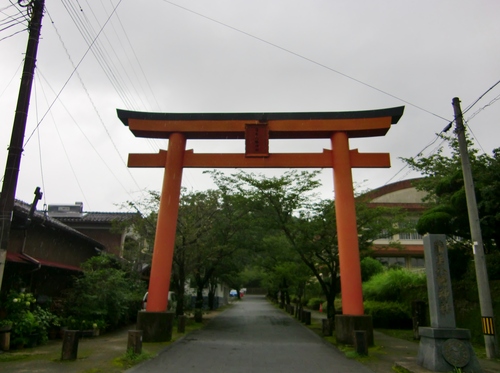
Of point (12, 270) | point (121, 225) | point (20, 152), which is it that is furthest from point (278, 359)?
point (121, 225)

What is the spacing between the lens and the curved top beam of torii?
14852 millimetres

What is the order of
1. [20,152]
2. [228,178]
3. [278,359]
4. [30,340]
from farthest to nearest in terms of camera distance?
[228,178], [30,340], [278,359], [20,152]

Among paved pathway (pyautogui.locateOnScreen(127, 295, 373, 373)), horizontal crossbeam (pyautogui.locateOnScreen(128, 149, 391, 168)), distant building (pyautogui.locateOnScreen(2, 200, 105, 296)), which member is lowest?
paved pathway (pyautogui.locateOnScreen(127, 295, 373, 373))

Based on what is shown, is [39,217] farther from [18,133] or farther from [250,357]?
[250,357]

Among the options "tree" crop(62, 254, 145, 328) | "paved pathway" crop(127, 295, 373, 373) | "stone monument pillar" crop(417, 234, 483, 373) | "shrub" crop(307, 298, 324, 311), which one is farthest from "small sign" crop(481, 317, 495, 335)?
"shrub" crop(307, 298, 324, 311)

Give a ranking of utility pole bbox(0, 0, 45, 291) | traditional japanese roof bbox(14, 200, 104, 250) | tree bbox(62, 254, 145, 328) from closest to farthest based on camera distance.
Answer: utility pole bbox(0, 0, 45, 291) < traditional japanese roof bbox(14, 200, 104, 250) < tree bbox(62, 254, 145, 328)

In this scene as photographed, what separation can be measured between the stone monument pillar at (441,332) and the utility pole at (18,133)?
971 centimetres

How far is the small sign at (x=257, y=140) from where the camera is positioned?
14727 millimetres

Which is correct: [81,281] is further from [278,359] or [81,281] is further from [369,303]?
[369,303]

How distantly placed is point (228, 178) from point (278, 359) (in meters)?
10.9

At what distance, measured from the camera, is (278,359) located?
11242 millimetres

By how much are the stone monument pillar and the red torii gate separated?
13.2 ft

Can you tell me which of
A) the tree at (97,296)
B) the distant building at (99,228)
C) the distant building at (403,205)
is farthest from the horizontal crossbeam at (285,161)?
the distant building at (403,205)

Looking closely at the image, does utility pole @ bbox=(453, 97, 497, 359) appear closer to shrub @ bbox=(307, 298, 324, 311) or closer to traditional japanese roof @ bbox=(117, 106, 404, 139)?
traditional japanese roof @ bbox=(117, 106, 404, 139)
